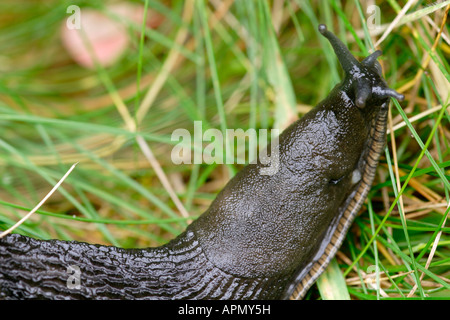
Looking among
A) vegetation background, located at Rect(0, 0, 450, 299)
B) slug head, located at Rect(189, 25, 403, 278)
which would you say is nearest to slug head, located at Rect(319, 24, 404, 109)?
slug head, located at Rect(189, 25, 403, 278)

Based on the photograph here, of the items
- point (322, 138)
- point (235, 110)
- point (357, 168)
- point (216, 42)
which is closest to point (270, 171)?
point (322, 138)

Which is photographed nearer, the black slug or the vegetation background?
the black slug

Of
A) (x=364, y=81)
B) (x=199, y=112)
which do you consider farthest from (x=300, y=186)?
(x=199, y=112)

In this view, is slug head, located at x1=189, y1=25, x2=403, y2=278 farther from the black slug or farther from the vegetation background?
the vegetation background

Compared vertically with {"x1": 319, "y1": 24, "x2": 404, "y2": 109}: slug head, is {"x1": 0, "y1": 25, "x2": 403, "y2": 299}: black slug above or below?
below

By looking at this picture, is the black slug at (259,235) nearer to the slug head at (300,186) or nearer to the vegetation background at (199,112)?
the slug head at (300,186)

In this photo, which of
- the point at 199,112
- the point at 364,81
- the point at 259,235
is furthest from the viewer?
the point at 199,112

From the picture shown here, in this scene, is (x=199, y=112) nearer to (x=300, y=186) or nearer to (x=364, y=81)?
(x=300, y=186)

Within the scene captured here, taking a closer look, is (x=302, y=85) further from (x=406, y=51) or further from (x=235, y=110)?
(x=406, y=51)
